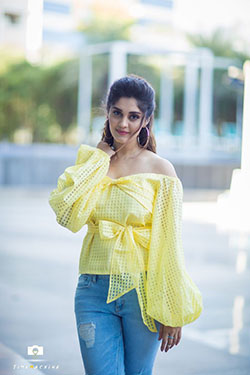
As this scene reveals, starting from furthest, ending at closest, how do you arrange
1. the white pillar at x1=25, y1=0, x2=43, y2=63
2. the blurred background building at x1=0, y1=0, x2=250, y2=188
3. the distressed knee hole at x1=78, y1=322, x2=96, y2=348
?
the white pillar at x1=25, y1=0, x2=43, y2=63 < the blurred background building at x1=0, y1=0, x2=250, y2=188 < the distressed knee hole at x1=78, y1=322, x2=96, y2=348

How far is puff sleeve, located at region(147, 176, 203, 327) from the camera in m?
1.86

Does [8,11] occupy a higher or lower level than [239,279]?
higher

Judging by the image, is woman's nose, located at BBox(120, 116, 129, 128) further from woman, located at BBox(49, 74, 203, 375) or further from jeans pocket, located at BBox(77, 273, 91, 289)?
jeans pocket, located at BBox(77, 273, 91, 289)

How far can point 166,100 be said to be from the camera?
26422mm

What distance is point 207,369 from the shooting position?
137 inches

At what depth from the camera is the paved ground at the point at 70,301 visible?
361 cm

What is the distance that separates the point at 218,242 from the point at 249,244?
436 millimetres

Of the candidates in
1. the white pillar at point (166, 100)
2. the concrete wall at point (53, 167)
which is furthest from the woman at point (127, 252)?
the white pillar at point (166, 100)

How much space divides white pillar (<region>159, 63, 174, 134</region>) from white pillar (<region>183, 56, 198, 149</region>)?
0.80 meters

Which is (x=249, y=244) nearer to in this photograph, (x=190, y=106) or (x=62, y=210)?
(x=62, y=210)

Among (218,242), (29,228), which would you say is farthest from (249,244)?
(29,228)

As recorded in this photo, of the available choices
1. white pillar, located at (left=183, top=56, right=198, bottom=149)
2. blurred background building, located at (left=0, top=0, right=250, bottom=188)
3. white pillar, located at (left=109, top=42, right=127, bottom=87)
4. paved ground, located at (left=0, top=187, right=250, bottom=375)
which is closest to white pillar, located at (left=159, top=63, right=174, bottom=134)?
blurred background building, located at (left=0, top=0, right=250, bottom=188)

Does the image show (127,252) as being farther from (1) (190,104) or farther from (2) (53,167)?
(1) (190,104)

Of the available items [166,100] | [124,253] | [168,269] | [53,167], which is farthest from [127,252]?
[166,100]
